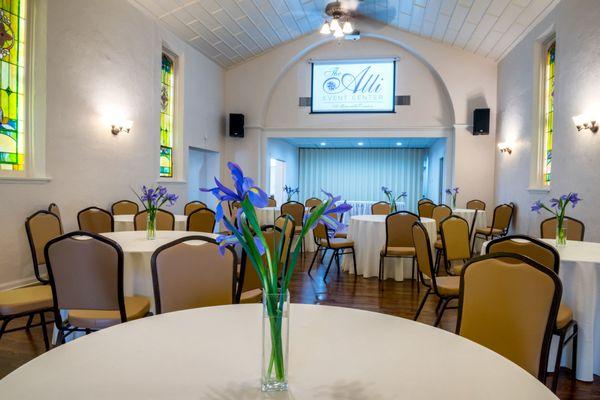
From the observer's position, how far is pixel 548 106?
6637mm

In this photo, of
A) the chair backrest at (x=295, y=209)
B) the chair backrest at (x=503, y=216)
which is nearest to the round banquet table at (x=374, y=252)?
the chair backrest at (x=295, y=209)

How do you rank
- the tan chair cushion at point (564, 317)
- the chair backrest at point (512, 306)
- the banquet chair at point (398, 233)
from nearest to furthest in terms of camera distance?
the chair backrest at point (512, 306)
the tan chair cushion at point (564, 317)
the banquet chair at point (398, 233)

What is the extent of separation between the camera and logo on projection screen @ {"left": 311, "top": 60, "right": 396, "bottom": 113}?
9430 mm

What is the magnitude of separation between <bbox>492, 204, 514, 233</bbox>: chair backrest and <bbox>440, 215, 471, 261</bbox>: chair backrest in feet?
12.7

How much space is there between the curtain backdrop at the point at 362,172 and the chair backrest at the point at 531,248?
1100 cm

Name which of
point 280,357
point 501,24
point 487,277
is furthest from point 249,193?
point 501,24

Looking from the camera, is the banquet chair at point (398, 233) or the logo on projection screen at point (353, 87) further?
the logo on projection screen at point (353, 87)

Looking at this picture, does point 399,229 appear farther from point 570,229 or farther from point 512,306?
point 512,306

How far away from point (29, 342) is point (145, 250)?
134 cm

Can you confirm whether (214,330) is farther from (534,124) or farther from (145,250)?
(534,124)

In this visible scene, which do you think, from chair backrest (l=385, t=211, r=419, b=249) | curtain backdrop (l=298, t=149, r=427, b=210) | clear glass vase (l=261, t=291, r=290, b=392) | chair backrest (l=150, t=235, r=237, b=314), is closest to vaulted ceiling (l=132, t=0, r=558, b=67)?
chair backrest (l=385, t=211, r=419, b=249)

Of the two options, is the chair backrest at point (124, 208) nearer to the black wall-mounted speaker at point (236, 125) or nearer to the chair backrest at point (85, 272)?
the chair backrest at point (85, 272)

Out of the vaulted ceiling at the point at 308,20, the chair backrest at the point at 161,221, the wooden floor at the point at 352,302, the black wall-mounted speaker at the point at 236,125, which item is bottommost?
the wooden floor at the point at 352,302

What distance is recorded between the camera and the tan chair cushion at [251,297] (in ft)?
8.92
